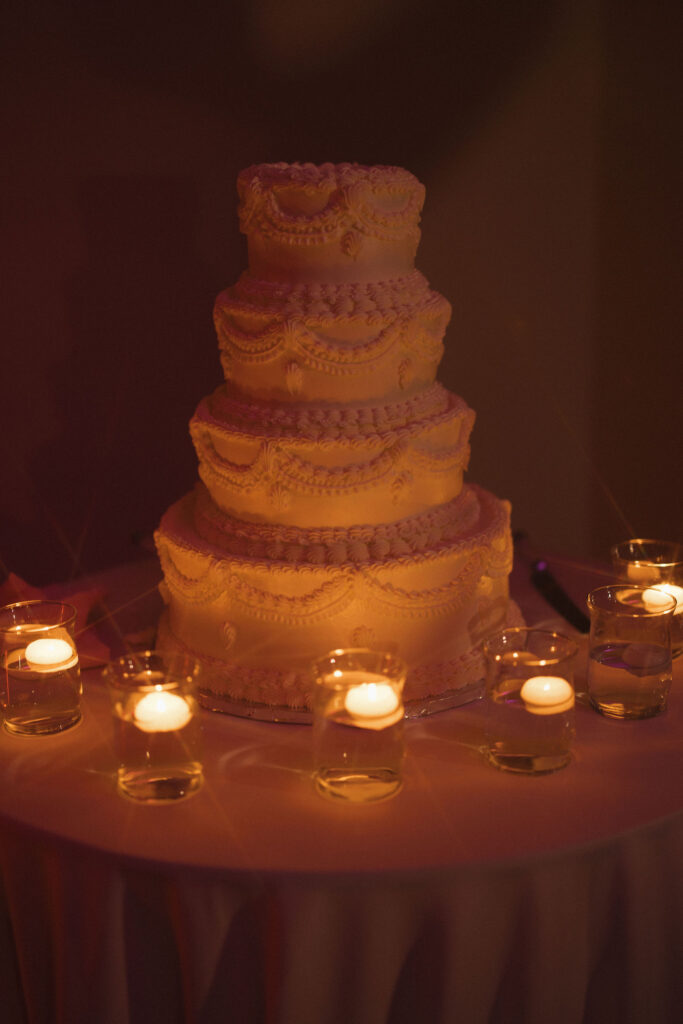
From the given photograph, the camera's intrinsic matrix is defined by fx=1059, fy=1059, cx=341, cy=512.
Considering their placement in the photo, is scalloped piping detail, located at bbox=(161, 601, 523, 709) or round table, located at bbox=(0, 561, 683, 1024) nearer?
round table, located at bbox=(0, 561, 683, 1024)

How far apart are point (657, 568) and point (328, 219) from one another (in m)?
0.98

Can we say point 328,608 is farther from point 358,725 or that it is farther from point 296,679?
point 358,725

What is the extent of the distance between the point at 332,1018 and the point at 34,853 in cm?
51

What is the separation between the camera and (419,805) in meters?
1.66

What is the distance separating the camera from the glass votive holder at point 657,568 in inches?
85.6

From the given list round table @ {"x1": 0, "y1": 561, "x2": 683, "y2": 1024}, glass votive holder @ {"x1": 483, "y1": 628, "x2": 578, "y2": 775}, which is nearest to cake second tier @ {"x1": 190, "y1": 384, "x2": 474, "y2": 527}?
glass votive holder @ {"x1": 483, "y1": 628, "x2": 578, "y2": 775}

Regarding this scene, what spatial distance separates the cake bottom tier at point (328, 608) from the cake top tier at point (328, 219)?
48 cm

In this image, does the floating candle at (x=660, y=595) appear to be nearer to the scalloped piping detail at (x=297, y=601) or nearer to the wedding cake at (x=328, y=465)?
the wedding cake at (x=328, y=465)

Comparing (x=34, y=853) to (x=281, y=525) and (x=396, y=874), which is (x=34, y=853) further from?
(x=281, y=525)

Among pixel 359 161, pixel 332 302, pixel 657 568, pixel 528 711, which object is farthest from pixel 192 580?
pixel 359 161

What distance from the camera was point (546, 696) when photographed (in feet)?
5.53

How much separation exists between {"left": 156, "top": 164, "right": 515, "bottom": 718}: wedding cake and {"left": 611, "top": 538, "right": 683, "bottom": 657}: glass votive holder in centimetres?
34

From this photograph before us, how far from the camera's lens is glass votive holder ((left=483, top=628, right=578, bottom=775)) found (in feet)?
5.58

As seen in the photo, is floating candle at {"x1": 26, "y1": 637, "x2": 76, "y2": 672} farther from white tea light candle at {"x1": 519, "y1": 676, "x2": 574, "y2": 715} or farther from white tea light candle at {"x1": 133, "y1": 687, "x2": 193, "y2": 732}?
white tea light candle at {"x1": 519, "y1": 676, "x2": 574, "y2": 715}
